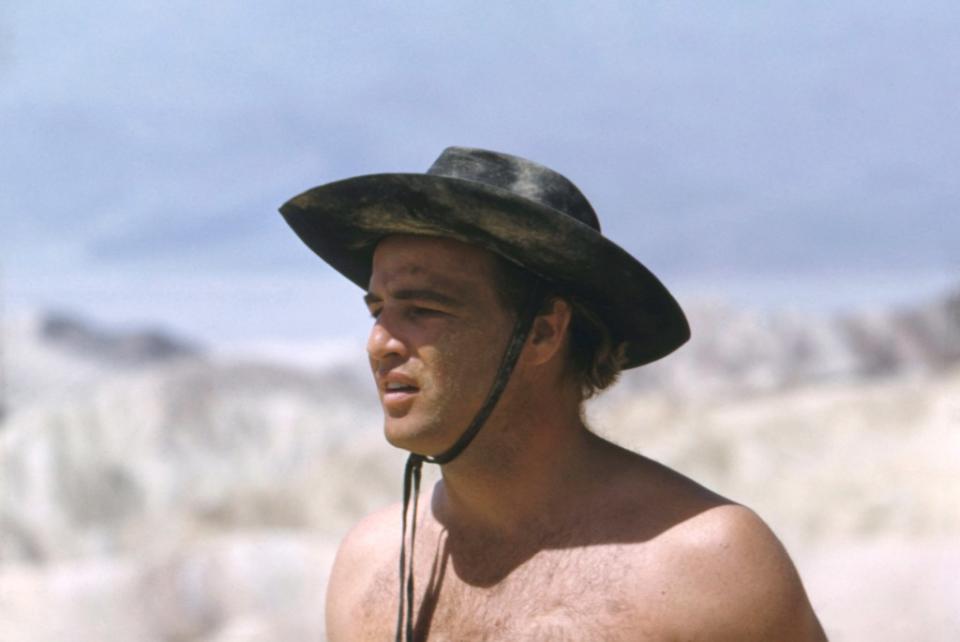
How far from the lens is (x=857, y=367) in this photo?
7269cm

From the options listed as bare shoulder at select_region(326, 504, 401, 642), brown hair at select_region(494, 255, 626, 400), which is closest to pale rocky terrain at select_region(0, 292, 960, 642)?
brown hair at select_region(494, 255, 626, 400)

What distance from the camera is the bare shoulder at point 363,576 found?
155 inches

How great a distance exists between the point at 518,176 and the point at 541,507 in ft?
2.60

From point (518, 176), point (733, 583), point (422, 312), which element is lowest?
point (733, 583)

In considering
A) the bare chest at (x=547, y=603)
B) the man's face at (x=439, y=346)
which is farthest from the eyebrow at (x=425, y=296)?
the bare chest at (x=547, y=603)

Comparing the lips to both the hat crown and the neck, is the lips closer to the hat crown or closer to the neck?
the neck

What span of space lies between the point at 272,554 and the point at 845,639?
1152cm

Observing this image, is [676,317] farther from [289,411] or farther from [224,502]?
[289,411]

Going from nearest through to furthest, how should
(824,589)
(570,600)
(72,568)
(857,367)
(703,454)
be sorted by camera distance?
(570,600)
(824,589)
(72,568)
(703,454)
(857,367)

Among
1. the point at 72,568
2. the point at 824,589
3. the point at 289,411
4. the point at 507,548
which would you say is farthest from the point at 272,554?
the point at 289,411

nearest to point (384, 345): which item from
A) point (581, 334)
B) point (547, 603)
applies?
point (581, 334)

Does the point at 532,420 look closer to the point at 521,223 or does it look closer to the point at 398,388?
the point at 398,388

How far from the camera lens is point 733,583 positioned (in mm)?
3297

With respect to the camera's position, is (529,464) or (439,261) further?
(529,464)
